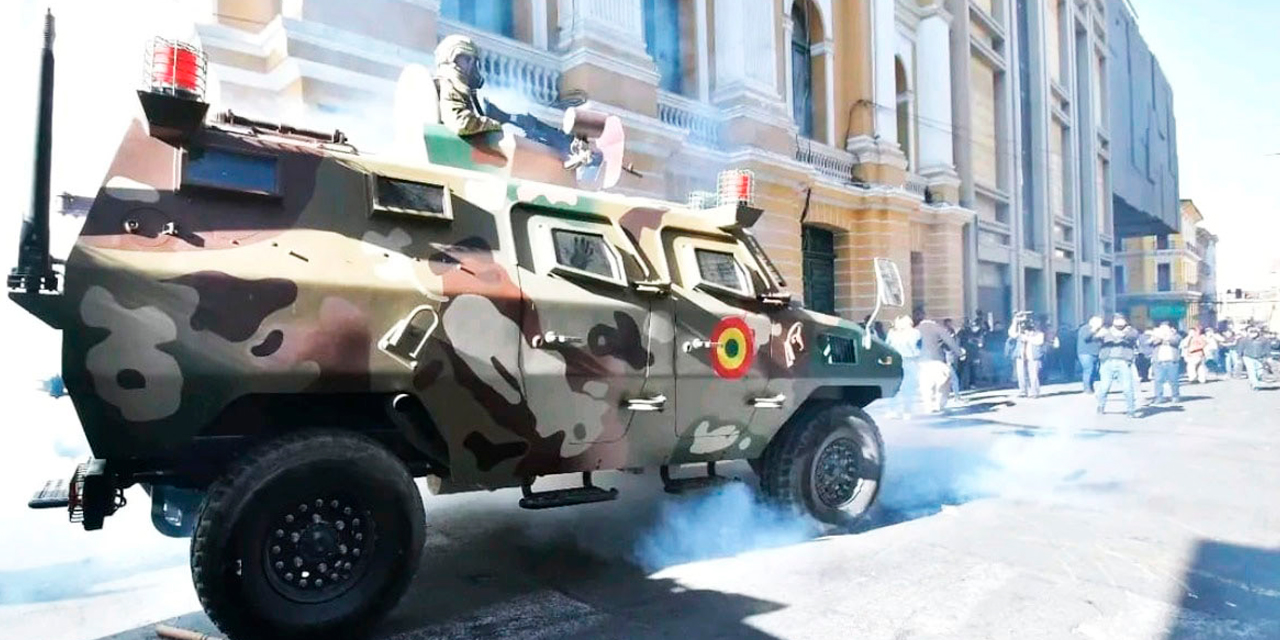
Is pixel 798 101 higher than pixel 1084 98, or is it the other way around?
pixel 1084 98

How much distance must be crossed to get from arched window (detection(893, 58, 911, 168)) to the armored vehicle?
16.0 m

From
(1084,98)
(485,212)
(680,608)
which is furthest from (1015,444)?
(1084,98)

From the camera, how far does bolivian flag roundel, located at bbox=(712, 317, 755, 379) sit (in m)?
4.24

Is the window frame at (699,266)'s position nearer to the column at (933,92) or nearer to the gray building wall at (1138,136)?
the column at (933,92)

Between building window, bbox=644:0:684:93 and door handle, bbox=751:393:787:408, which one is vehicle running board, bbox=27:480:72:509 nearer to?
door handle, bbox=751:393:787:408

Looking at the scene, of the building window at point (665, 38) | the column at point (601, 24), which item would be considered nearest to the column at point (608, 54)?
the column at point (601, 24)

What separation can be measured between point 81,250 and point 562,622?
7.42 feet

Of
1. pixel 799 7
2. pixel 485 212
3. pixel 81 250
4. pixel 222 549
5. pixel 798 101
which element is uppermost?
pixel 799 7

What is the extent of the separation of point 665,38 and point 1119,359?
27.1 ft

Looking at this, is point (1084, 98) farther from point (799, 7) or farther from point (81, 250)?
point (81, 250)

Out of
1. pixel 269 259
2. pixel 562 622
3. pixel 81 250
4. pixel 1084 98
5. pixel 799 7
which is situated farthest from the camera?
pixel 1084 98

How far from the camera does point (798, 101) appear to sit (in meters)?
16.2

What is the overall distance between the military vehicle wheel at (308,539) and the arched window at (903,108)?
58.5 feet

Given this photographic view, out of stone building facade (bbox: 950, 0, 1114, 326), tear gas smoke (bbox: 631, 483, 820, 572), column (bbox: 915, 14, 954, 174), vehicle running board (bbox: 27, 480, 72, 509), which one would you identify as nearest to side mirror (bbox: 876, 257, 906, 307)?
tear gas smoke (bbox: 631, 483, 820, 572)
